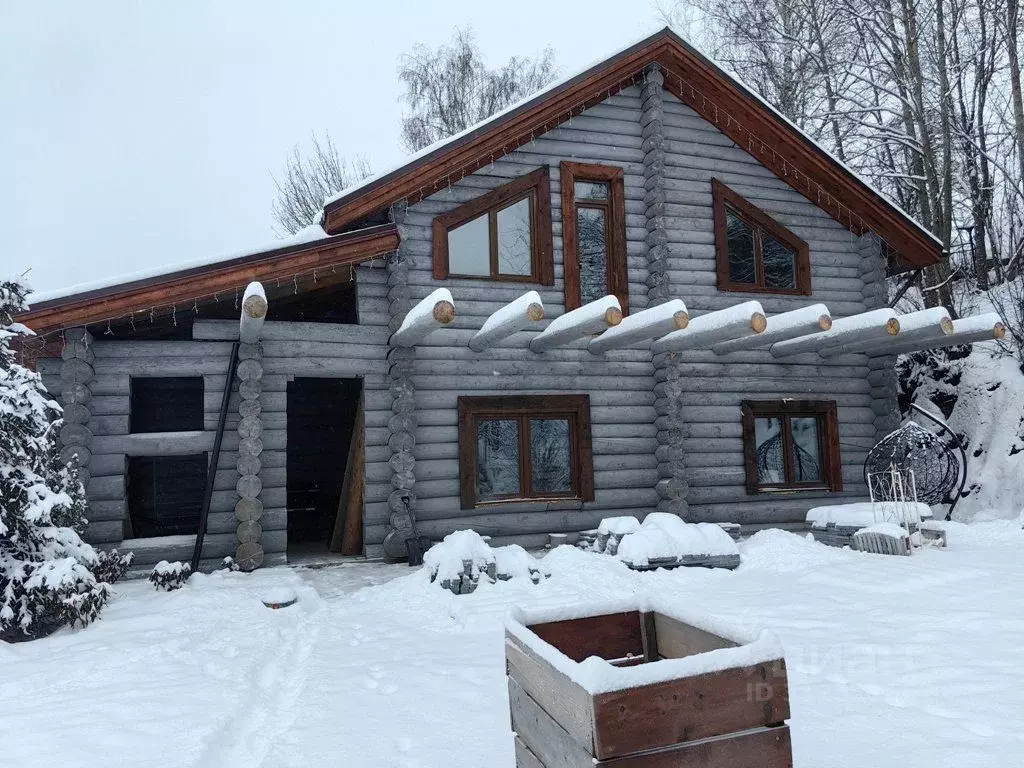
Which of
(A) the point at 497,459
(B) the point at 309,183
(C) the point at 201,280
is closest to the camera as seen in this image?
(C) the point at 201,280

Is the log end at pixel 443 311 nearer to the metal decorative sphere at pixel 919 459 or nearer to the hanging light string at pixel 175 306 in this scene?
the hanging light string at pixel 175 306

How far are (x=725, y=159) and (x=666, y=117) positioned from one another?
1.15m

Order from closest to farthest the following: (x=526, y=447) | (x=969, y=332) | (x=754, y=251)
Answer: (x=969, y=332)
(x=526, y=447)
(x=754, y=251)

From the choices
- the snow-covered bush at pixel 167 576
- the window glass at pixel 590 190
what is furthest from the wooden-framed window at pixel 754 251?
the snow-covered bush at pixel 167 576

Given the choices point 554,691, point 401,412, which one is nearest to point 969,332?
point 401,412

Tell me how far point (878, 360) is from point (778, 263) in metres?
2.18

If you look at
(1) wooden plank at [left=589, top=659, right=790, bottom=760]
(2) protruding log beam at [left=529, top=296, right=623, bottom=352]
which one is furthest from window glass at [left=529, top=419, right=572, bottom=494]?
(1) wooden plank at [left=589, top=659, right=790, bottom=760]

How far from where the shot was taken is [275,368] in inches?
340

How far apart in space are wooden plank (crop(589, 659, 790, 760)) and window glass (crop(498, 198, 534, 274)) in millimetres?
7993

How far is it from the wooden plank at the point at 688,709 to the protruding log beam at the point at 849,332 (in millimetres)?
7458

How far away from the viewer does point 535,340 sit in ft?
30.3

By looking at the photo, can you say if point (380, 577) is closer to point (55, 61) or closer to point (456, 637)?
point (456, 637)

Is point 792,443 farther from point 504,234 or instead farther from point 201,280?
point 201,280

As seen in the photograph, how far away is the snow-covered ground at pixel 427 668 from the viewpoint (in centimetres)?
329
